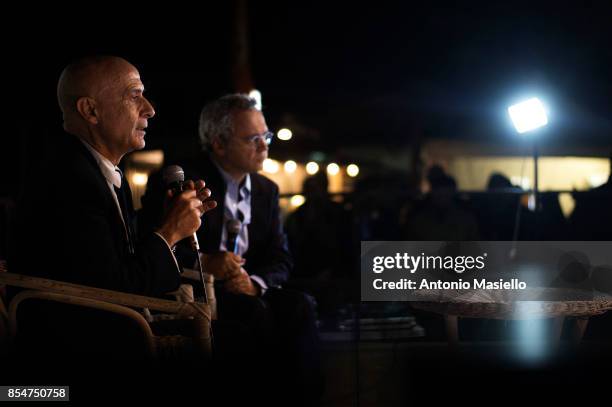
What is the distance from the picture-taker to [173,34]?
34.7 ft

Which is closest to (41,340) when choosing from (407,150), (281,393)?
(281,393)

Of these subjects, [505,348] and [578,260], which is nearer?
[578,260]

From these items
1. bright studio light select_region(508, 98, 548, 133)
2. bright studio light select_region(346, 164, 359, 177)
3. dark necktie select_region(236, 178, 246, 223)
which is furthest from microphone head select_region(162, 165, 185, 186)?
bright studio light select_region(346, 164, 359, 177)

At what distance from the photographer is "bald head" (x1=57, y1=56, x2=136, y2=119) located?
225cm

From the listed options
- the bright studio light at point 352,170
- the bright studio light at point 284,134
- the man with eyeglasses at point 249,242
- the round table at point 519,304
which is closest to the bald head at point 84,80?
the man with eyeglasses at point 249,242

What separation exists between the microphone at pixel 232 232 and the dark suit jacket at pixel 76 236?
3.39ft

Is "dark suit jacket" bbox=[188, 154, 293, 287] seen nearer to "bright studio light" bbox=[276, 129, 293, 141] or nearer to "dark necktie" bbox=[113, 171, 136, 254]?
"dark necktie" bbox=[113, 171, 136, 254]

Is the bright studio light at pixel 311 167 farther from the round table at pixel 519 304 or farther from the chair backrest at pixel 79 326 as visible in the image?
the chair backrest at pixel 79 326

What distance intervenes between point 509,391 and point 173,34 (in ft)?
29.3

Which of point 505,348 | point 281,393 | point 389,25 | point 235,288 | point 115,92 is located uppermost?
point 389,25

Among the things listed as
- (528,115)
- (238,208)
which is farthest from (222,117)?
(528,115)

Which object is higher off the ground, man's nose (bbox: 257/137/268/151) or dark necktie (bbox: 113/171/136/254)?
man's nose (bbox: 257/137/268/151)

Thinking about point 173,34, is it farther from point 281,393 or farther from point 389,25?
point 281,393

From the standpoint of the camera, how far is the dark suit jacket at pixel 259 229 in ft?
10.7
